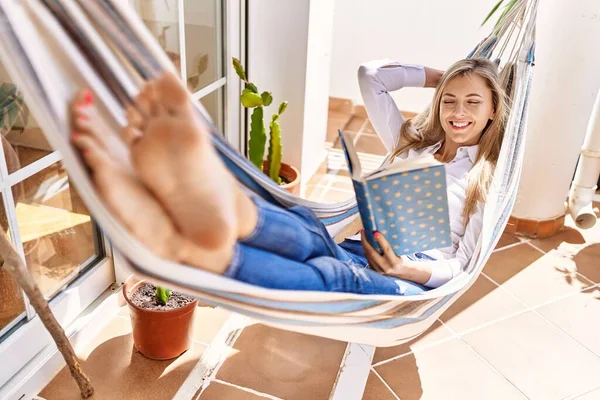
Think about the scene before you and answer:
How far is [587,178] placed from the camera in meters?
2.70

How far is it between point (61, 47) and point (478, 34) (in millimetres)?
3067

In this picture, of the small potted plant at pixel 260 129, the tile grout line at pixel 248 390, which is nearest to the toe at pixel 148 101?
the tile grout line at pixel 248 390

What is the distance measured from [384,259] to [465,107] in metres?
0.54

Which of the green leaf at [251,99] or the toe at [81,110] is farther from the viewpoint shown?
the green leaf at [251,99]

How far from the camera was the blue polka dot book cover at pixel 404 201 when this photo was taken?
3.70ft

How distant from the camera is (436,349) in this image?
6.64 feet

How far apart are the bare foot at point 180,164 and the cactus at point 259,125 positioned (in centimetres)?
129

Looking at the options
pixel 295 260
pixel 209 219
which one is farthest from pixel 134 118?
pixel 295 260


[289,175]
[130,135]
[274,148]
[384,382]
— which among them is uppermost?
[130,135]

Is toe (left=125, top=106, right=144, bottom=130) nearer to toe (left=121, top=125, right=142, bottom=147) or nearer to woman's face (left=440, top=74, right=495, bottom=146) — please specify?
toe (left=121, top=125, right=142, bottom=147)

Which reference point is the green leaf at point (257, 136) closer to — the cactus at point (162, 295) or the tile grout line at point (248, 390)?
the cactus at point (162, 295)

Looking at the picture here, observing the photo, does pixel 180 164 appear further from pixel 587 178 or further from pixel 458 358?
pixel 587 178

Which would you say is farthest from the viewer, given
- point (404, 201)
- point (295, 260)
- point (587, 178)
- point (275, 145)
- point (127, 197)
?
point (587, 178)

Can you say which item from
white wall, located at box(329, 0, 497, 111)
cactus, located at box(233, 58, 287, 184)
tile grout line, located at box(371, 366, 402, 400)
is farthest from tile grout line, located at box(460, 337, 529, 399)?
white wall, located at box(329, 0, 497, 111)
